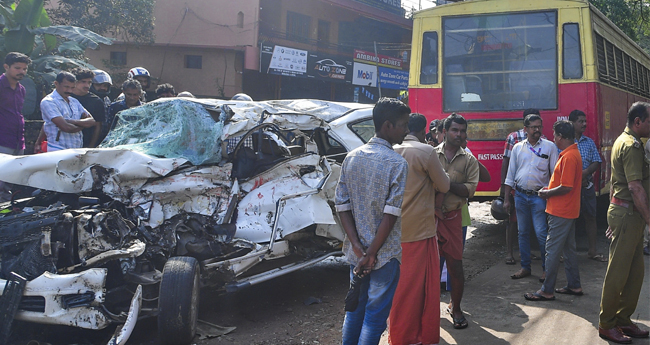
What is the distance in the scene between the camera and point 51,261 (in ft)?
12.5

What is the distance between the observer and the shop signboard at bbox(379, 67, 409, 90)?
26.9 metres

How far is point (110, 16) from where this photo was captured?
18203 millimetres

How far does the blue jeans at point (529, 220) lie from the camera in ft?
18.0

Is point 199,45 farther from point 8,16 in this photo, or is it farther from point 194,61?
point 8,16

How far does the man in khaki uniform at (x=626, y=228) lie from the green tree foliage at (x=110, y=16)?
1731cm

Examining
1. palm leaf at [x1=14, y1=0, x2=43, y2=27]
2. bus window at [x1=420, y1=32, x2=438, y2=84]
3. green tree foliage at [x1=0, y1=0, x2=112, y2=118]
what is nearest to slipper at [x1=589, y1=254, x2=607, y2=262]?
bus window at [x1=420, y1=32, x2=438, y2=84]

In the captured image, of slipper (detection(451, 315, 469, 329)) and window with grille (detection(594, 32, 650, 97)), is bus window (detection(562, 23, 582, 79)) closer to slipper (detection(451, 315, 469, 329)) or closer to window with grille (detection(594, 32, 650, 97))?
window with grille (detection(594, 32, 650, 97))

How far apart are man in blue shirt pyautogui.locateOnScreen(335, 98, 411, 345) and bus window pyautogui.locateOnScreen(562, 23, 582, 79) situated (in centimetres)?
537

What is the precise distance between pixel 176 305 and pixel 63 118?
9.37 feet

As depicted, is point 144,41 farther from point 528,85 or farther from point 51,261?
point 51,261

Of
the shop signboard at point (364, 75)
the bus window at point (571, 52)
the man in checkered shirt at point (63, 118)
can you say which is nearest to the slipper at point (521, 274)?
the bus window at point (571, 52)

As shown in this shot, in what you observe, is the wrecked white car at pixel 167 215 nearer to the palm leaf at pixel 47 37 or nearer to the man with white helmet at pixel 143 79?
the man with white helmet at pixel 143 79

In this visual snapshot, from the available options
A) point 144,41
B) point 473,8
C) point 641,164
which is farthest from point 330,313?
point 144,41

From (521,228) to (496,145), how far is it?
7.03 feet
